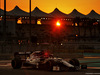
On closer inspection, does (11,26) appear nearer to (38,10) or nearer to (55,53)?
(38,10)

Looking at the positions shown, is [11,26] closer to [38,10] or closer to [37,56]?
[38,10]

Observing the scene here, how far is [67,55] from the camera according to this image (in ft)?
122

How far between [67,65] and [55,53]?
20600 mm

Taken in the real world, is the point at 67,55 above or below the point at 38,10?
below

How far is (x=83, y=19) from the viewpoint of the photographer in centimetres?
13588

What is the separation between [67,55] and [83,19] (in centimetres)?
10016

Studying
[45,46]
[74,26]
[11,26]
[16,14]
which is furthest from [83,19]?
[45,46]

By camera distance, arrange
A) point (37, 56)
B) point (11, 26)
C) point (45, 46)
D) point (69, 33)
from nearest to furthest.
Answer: point (37, 56)
point (45, 46)
point (11, 26)
point (69, 33)

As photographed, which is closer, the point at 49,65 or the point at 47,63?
the point at 49,65

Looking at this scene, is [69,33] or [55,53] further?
[69,33]

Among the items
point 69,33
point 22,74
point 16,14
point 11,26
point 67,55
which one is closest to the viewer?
point 22,74

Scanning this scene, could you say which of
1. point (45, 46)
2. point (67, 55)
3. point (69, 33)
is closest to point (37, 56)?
point (67, 55)

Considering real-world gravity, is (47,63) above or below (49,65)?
above

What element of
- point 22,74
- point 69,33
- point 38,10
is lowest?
point 22,74
